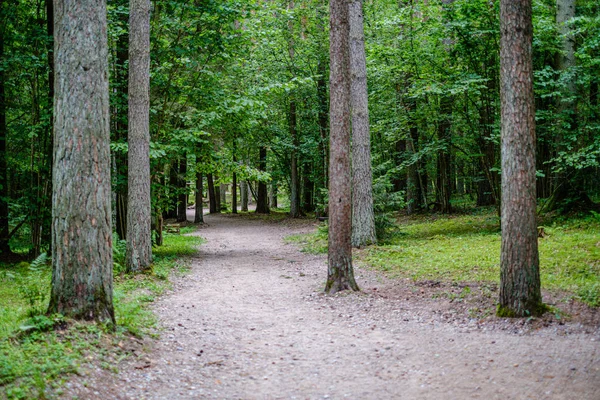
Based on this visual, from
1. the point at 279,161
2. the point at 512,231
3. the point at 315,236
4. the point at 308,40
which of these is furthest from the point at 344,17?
the point at 279,161

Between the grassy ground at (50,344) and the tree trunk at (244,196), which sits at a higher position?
the tree trunk at (244,196)

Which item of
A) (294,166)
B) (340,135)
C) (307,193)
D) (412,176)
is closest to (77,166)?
(340,135)

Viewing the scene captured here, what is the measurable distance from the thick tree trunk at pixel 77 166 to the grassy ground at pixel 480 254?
6711 mm

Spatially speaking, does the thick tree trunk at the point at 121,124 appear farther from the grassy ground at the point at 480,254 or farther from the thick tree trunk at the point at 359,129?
the thick tree trunk at the point at 359,129

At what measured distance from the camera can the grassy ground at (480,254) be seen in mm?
8766

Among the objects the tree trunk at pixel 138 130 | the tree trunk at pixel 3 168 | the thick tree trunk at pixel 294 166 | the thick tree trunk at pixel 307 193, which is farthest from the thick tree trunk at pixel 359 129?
the thick tree trunk at pixel 307 193

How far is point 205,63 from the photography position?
14.0 m

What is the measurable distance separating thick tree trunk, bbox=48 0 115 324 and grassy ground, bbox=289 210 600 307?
22.0 feet

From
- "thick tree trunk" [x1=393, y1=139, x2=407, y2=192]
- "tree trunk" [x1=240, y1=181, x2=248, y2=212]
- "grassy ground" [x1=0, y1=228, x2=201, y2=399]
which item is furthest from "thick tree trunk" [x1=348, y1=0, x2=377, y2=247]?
"tree trunk" [x1=240, y1=181, x2=248, y2=212]

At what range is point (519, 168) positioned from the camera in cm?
657

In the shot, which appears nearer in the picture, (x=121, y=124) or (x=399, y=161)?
(x=121, y=124)

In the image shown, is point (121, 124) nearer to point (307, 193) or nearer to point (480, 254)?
point (480, 254)

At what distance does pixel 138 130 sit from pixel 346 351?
7439 millimetres

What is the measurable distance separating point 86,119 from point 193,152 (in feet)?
28.0
